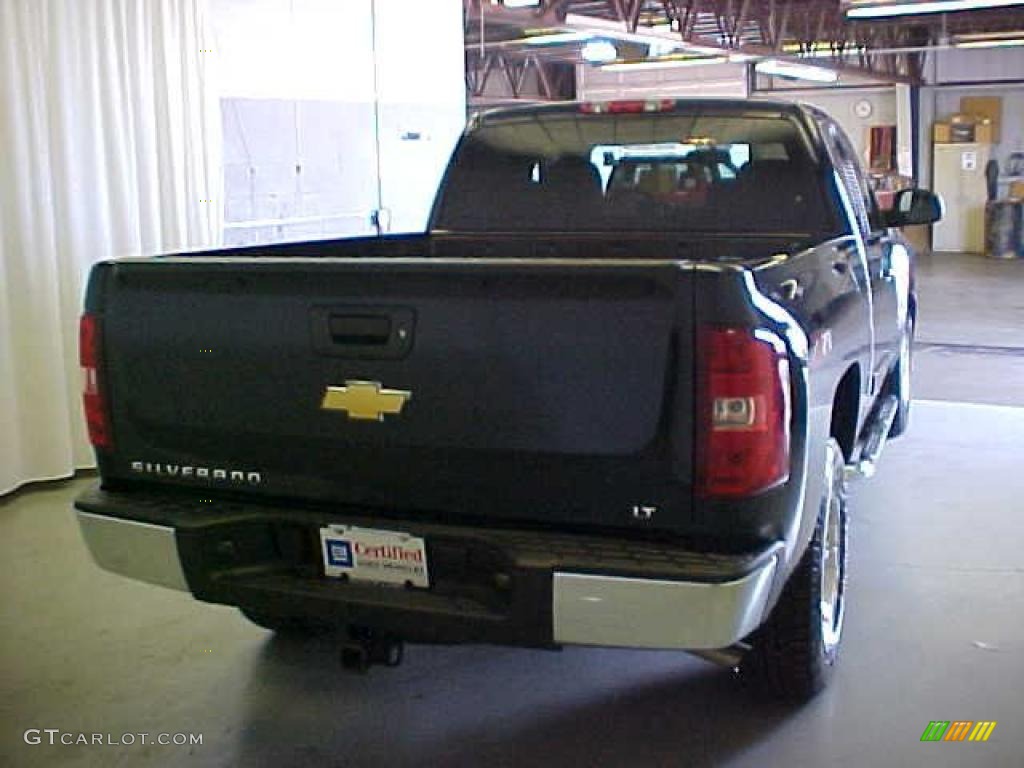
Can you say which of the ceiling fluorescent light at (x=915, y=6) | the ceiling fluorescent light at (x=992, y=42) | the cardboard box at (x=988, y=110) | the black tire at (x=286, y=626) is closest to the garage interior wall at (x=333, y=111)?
the black tire at (x=286, y=626)

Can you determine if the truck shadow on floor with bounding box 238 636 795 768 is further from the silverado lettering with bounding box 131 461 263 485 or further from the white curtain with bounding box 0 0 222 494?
the white curtain with bounding box 0 0 222 494

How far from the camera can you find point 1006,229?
19.0 metres

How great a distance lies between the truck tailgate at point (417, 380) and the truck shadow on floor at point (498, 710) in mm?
766

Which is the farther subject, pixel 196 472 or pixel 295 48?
pixel 295 48

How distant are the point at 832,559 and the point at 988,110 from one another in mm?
19505

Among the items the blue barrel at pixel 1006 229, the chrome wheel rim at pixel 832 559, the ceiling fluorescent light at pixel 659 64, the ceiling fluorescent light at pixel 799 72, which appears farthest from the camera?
the ceiling fluorescent light at pixel 799 72

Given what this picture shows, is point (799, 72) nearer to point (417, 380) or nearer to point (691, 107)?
point (691, 107)

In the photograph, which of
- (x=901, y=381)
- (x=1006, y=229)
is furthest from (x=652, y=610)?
(x=1006, y=229)

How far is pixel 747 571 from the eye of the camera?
2.32 meters

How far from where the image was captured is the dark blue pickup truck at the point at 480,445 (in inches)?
91.1

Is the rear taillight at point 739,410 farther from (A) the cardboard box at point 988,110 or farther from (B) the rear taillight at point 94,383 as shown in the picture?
(A) the cardboard box at point 988,110

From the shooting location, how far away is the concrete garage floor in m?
2.98

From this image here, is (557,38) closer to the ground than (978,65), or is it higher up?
higher up

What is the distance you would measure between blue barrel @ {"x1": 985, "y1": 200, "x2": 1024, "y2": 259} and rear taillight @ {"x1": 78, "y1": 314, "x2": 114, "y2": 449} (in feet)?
60.7
